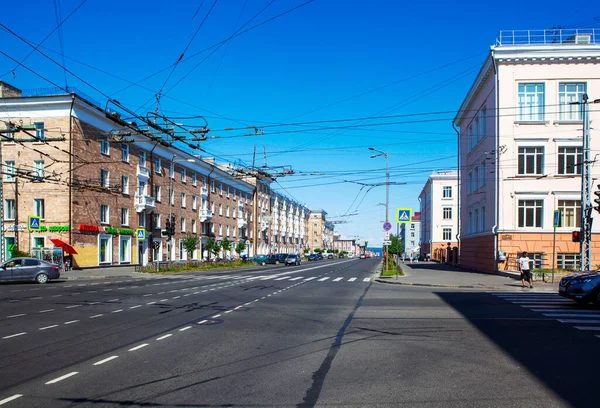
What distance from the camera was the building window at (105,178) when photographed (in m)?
39.2

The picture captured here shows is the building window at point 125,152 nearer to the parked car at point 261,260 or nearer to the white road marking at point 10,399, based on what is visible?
the parked car at point 261,260

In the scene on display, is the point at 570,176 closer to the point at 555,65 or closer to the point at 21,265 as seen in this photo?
the point at 555,65

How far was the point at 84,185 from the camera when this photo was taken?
34.1 metres

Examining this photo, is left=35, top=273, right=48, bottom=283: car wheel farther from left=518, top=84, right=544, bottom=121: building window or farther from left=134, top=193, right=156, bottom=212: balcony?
left=518, top=84, right=544, bottom=121: building window

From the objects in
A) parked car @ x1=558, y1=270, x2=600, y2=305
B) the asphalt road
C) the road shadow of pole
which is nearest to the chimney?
the asphalt road

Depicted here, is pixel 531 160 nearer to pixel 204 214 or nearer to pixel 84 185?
pixel 84 185

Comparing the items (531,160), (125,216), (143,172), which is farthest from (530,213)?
(143,172)

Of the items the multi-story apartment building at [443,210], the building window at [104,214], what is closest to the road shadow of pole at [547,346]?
the building window at [104,214]

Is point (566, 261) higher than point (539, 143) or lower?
lower

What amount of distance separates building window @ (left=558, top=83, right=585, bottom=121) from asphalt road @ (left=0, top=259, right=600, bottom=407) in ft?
66.8

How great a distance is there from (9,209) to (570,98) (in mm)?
40236

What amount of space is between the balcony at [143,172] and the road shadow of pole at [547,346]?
36.8m

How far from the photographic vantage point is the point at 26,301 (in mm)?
15852

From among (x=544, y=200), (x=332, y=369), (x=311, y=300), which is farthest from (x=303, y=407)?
(x=544, y=200)
